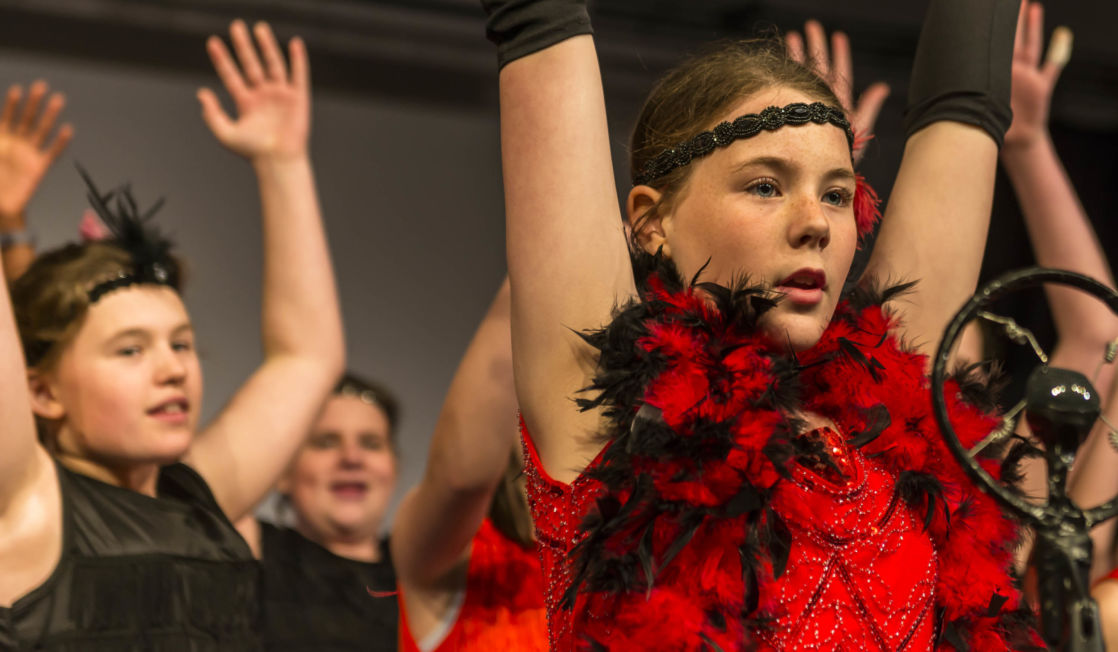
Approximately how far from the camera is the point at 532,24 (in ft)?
4.00

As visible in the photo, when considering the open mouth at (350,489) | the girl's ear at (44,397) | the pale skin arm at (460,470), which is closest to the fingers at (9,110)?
the girl's ear at (44,397)

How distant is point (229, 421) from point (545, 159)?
137 centimetres

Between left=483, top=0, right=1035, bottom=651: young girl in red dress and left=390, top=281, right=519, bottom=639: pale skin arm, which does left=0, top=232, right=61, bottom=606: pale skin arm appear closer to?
left=390, top=281, right=519, bottom=639: pale skin arm

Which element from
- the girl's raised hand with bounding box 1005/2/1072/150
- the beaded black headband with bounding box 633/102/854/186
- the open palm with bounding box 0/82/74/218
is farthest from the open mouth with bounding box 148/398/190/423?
the girl's raised hand with bounding box 1005/2/1072/150

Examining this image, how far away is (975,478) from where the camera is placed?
875 millimetres

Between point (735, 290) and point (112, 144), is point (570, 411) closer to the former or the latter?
point (735, 290)

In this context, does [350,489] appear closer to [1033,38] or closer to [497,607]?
[497,607]

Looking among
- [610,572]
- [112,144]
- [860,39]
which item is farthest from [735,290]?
[860,39]

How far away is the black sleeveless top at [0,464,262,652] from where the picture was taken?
193 centimetres

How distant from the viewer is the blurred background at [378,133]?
354 cm

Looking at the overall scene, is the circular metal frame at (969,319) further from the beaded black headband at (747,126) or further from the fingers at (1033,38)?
the fingers at (1033,38)

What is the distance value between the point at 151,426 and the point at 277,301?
1.31 feet

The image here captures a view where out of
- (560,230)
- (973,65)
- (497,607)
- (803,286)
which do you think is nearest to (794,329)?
(803,286)

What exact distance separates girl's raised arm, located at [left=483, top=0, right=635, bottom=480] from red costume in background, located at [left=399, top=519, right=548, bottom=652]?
2.76 ft
